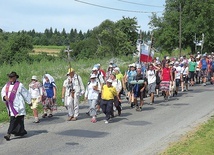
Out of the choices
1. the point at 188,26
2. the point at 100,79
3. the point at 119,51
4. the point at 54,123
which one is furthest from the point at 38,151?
the point at 119,51

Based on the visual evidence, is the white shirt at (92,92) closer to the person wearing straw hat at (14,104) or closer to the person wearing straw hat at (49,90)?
the person wearing straw hat at (49,90)

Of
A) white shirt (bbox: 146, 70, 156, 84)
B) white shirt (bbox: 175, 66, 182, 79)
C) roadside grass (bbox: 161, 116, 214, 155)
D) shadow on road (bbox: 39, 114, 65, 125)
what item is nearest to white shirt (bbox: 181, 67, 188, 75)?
white shirt (bbox: 175, 66, 182, 79)

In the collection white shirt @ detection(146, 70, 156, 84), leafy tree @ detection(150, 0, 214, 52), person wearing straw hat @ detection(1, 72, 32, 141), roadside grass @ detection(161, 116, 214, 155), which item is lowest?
roadside grass @ detection(161, 116, 214, 155)

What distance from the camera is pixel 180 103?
1642cm

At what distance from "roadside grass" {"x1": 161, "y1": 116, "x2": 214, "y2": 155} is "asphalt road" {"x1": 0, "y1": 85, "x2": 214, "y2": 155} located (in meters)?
0.36

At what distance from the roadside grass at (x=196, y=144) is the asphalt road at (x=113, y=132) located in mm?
359

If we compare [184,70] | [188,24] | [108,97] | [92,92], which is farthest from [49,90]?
[188,24]

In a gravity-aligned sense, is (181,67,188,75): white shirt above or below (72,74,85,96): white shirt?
above

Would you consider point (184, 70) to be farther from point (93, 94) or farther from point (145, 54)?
point (93, 94)

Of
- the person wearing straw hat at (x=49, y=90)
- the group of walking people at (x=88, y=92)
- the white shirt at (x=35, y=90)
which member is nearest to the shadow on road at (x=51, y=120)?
the group of walking people at (x=88, y=92)

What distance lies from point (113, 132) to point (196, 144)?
115 inches

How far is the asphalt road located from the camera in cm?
891

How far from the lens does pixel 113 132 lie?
424 inches

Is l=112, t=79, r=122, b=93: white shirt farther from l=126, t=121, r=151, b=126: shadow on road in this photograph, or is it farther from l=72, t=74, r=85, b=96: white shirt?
l=126, t=121, r=151, b=126: shadow on road
